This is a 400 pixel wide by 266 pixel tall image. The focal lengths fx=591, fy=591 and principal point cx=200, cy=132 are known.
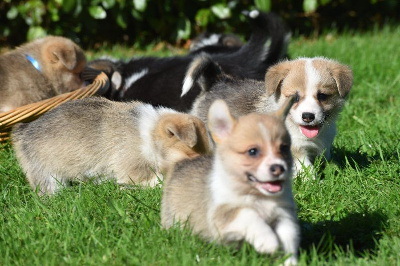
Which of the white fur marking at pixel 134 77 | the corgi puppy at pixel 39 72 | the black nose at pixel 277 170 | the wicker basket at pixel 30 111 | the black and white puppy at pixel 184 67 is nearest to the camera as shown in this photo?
the black nose at pixel 277 170

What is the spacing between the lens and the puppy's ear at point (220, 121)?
266cm

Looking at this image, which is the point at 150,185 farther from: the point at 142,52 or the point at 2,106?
the point at 142,52

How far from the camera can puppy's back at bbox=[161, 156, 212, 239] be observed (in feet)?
9.01

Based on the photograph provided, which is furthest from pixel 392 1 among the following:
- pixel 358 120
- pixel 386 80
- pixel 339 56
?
pixel 358 120

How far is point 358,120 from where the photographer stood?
16.6 feet

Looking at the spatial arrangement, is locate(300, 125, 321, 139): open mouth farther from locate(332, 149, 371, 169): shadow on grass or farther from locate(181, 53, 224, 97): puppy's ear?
locate(181, 53, 224, 97): puppy's ear

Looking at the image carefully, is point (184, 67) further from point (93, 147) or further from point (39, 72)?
point (93, 147)

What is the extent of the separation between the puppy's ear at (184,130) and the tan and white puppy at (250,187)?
73 centimetres

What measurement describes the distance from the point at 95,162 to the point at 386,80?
350 cm

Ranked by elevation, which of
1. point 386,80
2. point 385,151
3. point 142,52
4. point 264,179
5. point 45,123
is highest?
point 264,179

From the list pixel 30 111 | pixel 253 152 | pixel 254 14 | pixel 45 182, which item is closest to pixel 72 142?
pixel 45 182

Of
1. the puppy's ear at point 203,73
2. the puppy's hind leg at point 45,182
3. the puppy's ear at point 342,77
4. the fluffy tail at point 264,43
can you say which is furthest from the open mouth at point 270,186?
the fluffy tail at point 264,43

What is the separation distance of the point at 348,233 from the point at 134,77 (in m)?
3.34

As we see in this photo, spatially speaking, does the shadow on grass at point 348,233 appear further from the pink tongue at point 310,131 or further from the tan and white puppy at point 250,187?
the pink tongue at point 310,131
